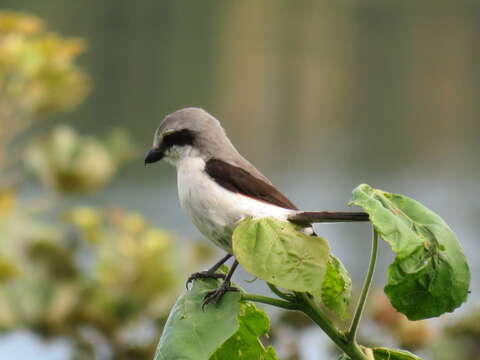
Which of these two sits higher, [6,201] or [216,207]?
[216,207]

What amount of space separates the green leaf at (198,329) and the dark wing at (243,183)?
29 centimetres

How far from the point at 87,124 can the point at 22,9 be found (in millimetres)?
4485

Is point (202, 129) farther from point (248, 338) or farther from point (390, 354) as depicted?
point (390, 354)

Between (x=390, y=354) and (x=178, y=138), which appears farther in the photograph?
(x=178, y=138)

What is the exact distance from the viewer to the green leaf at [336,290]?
1.63 meters

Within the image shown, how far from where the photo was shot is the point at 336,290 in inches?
64.5

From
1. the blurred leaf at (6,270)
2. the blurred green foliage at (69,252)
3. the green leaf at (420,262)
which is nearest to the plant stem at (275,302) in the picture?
the green leaf at (420,262)

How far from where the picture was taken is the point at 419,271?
1364 mm

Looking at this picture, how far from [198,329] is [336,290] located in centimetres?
27

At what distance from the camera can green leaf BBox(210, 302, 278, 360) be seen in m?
1.63

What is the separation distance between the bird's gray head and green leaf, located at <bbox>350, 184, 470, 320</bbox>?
2.16 ft

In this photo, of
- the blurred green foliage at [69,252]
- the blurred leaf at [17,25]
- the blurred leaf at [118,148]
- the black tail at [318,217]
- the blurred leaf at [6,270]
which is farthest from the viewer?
the blurred leaf at [118,148]

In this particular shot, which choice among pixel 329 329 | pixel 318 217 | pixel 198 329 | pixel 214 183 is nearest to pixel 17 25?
pixel 214 183

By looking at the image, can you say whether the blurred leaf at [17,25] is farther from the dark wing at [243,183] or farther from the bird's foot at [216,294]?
the bird's foot at [216,294]
